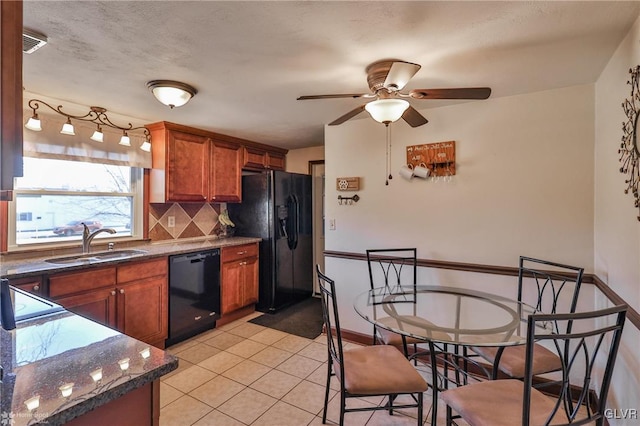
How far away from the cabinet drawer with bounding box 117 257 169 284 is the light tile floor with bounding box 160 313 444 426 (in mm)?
759

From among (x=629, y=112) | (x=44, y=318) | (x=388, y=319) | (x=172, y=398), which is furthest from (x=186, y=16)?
(x=172, y=398)

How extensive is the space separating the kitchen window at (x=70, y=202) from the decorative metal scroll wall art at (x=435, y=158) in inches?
108

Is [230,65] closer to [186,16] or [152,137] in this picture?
[186,16]

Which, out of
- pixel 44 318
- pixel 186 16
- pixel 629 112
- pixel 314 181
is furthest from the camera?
pixel 314 181

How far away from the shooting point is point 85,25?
4.85 feet

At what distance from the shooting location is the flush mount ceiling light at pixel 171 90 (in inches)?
84.0

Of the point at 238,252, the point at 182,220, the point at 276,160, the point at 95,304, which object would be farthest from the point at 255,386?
the point at 276,160

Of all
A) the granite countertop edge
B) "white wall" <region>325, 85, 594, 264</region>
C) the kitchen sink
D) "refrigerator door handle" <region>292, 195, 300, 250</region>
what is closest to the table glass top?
"white wall" <region>325, 85, 594, 264</region>

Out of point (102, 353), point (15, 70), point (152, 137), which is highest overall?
point (152, 137)

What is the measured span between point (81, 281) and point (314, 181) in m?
3.03

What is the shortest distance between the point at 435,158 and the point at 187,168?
246 cm

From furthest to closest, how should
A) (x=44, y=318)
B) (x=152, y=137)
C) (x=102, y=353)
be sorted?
1. (x=152, y=137)
2. (x=44, y=318)
3. (x=102, y=353)

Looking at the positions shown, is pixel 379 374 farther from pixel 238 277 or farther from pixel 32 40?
pixel 32 40

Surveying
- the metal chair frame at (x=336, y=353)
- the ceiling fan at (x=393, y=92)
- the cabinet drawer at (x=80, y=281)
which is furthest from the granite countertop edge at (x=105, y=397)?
the cabinet drawer at (x=80, y=281)
